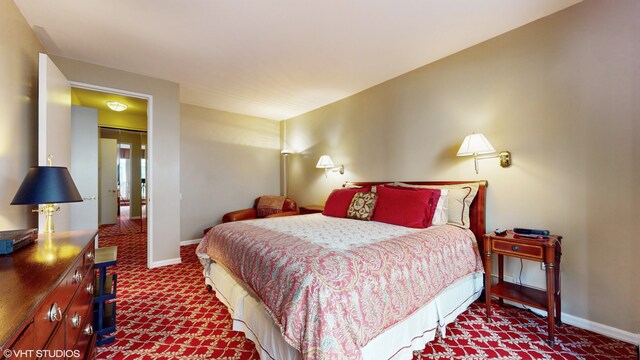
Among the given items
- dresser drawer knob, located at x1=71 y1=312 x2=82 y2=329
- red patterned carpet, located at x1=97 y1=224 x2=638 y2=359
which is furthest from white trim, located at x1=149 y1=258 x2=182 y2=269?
dresser drawer knob, located at x1=71 y1=312 x2=82 y2=329

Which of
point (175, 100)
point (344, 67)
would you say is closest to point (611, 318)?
point (344, 67)

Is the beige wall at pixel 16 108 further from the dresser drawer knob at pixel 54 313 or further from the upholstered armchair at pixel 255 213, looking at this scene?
the upholstered armchair at pixel 255 213

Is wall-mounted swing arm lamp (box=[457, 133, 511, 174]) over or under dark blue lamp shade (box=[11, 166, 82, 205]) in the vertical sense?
over

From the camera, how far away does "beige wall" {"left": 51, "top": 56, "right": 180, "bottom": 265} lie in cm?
343

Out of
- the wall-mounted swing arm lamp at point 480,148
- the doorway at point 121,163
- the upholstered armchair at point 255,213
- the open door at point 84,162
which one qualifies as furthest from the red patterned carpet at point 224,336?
the doorway at point 121,163

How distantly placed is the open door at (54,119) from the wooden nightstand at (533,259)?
3705 millimetres

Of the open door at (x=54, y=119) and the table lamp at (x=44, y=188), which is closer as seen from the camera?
the table lamp at (x=44, y=188)

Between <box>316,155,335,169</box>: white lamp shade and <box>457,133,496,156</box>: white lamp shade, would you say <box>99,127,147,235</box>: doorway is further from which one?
<box>457,133,496,156</box>: white lamp shade

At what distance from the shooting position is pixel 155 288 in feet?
9.16

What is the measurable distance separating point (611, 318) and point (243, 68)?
4.17 m

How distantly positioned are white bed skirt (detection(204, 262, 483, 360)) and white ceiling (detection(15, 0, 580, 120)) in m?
2.26

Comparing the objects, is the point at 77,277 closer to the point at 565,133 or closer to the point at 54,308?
the point at 54,308

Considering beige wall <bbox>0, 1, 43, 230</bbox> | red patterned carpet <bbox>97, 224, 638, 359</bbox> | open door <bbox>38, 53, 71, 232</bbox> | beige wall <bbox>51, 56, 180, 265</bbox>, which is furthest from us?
beige wall <bbox>51, 56, 180, 265</bbox>

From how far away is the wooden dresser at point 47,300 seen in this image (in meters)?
0.64
